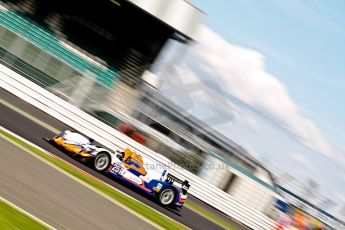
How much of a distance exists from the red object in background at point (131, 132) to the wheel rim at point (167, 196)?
19.3 feet

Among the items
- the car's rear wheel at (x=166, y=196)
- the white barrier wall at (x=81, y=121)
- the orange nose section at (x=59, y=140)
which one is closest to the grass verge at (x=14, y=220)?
the orange nose section at (x=59, y=140)

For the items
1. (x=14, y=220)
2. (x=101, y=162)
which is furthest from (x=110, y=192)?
(x=14, y=220)

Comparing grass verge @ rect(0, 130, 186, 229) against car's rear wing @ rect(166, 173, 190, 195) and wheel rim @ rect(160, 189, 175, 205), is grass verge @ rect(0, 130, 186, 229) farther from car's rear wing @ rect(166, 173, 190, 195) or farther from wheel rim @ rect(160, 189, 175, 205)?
car's rear wing @ rect(166, 173, 190, 195)

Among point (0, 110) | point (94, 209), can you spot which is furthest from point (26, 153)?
point (0, 110)

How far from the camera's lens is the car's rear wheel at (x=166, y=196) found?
44.7 feet

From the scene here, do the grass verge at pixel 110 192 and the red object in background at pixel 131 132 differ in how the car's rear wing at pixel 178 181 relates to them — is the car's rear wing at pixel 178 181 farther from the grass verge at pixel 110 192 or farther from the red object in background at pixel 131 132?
the red object in background at pixel 131 132

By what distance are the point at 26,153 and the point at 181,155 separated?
30.4 feet

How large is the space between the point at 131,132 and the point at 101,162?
6.50 metres

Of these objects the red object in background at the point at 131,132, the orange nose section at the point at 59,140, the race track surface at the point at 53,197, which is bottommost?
the race track surface at the point at 53,197

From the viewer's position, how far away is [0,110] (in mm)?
15148

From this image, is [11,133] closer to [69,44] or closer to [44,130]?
[44,130]

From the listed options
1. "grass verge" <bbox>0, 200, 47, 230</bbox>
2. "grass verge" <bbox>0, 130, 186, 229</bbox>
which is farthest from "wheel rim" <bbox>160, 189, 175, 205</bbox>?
"grass verge" <bbox>0, 200, 47, 230</bbox>

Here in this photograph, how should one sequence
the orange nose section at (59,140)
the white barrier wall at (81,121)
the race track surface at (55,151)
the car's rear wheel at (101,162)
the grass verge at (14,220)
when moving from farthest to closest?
1. the white barrier wall at (81,121)
2. the orange nose section at (59,140)
3. the car's rear wheel at (101,162)
4. the race track surface at (55,151)
5. the grass verge at (14,220)

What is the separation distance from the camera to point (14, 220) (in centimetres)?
634
